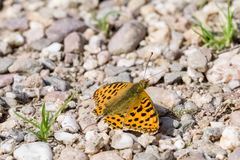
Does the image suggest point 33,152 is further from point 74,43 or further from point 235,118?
point 74,43

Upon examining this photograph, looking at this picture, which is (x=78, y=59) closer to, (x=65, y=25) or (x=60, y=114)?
(x=65, y=25)

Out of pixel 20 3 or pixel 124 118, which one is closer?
pixel 124 118

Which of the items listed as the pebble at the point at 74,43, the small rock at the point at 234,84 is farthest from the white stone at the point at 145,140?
the pebble at the point at 74,43

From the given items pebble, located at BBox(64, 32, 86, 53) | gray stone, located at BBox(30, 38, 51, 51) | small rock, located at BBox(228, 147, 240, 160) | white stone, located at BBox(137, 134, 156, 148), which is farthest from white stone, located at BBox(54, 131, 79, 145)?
gray stone, located at BBox(30, 38, 51, 51)

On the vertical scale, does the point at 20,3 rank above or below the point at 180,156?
above

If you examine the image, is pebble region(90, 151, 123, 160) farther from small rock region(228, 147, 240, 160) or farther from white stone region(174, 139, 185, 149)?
small rock region(228, 147, 240, 160)

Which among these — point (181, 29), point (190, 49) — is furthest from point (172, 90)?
point (181, 29)
